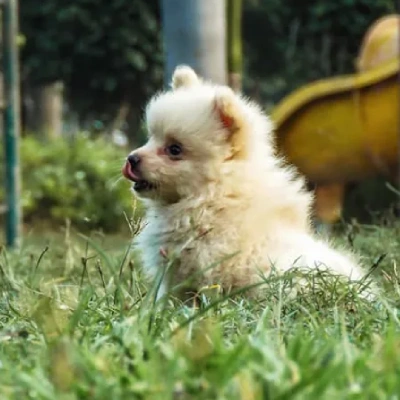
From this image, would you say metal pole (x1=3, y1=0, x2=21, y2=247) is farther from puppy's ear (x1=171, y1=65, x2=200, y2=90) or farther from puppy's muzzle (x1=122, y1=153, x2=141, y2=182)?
puppy's muzzle (x1=122, y1=153, x2=141, y2=182)

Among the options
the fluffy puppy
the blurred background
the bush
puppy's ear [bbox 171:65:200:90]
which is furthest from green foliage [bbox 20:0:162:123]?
the fluffy puppy

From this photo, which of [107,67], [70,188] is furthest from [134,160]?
[107,67]

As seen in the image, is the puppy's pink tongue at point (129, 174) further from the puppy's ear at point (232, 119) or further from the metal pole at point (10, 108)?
the metal pole at point (10, 108)

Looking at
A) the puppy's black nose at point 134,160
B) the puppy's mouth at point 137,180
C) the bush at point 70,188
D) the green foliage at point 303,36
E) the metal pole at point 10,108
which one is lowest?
the bush at point 70,188

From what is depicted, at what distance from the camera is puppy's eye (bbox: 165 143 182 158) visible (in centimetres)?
331

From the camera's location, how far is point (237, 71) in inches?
273

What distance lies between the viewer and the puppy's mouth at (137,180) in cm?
330

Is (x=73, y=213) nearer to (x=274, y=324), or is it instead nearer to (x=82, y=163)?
(x=82, y=163)

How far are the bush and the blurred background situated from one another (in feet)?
0.04

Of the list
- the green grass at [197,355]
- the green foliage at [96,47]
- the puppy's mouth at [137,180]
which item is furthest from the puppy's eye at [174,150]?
the green foliage at [96,47]

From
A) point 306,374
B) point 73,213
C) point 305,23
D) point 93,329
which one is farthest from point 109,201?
point 306,374

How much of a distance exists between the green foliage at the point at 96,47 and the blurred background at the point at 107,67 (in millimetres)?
14

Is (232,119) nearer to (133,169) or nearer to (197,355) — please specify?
(133,169)

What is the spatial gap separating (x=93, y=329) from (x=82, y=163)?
847 cm
